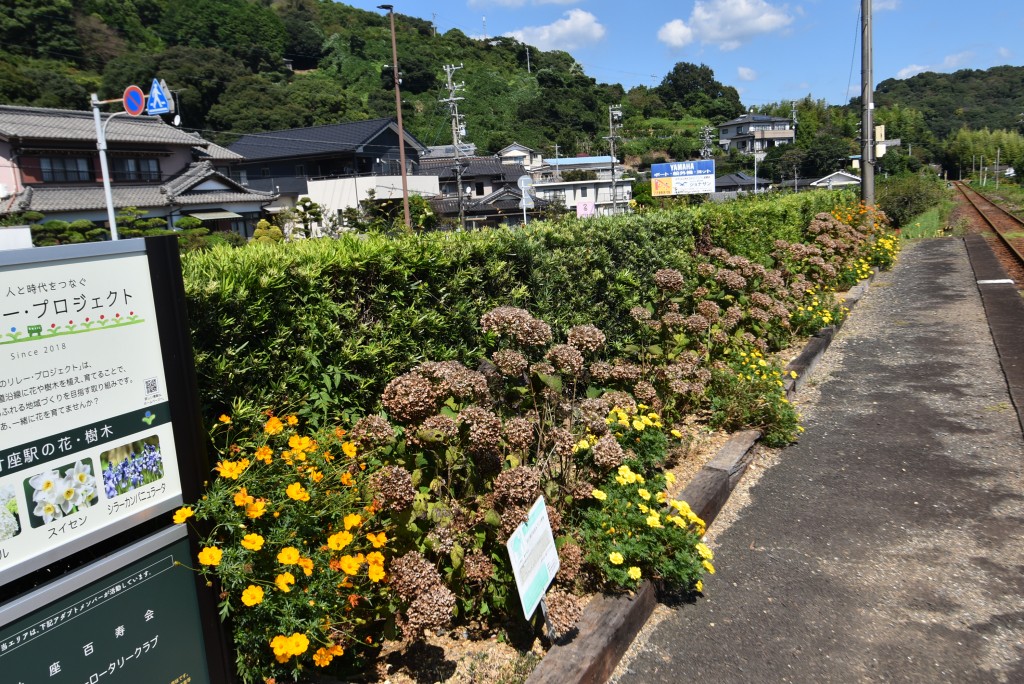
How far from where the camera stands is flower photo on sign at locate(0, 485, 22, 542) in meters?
1.78

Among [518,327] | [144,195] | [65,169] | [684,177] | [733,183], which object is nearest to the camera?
[518,327]

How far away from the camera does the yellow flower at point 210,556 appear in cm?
212

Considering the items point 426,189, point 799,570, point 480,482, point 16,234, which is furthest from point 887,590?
point 426,189

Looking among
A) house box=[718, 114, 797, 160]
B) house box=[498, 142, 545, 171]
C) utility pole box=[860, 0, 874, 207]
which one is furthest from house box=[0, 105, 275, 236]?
house box=[718, 114, 797, 160]

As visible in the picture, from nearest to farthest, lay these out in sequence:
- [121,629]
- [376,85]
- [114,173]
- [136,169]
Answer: [121,629] → [114,173] → [136,169] → [376,85]

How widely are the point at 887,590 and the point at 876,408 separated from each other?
2842mm

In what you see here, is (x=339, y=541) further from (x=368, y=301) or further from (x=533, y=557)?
(x=368, y=301)

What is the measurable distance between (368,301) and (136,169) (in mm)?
34245

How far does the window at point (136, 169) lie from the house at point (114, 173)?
0.04 meters

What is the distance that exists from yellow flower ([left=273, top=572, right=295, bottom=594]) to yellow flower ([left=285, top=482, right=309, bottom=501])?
0.23 metres

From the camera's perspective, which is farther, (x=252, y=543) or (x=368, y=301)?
(x=368, y=301)

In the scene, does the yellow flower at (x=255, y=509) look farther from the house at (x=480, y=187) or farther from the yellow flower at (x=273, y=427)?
the house at (x=480, y=187)

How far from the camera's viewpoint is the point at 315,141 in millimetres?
41781

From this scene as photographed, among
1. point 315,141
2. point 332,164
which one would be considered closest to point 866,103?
point 332,164
